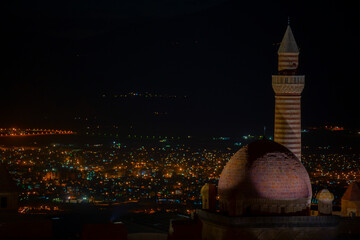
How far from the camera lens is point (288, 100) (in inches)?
1612

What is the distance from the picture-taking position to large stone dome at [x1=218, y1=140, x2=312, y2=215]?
33.6 metres

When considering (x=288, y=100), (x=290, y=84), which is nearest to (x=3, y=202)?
(x=288, y=100)

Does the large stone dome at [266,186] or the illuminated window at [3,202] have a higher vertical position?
the large stone dome at [266,186]

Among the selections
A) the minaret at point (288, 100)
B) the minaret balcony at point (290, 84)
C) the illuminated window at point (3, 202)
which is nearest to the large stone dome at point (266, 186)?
the minaret at point (288, 100)

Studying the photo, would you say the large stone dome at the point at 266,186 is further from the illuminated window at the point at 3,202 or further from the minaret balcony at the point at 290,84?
the illuminated window at the point at 3,202

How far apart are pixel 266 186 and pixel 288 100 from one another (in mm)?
8246

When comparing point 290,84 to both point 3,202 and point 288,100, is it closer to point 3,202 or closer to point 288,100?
point 288,100

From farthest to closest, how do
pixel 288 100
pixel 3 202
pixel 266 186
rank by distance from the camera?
1. pixel 288 100
2. pixel 3 202
3. pixel 266 186

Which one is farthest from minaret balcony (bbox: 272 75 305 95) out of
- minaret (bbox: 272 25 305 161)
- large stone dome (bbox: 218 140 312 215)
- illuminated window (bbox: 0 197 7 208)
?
illuminated window (bbox: 0 197 7 208)

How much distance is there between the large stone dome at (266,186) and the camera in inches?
1321

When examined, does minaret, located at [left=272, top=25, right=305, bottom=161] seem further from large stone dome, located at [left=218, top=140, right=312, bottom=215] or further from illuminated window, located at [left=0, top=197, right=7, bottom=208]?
illuminated window, located at [left=0, top=197, right=7, bottom=208]

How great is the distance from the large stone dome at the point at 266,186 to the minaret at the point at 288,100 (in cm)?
648

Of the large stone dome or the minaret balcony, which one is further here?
the minaret balcony

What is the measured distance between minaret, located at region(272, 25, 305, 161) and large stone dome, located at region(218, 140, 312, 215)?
21.3 feet
